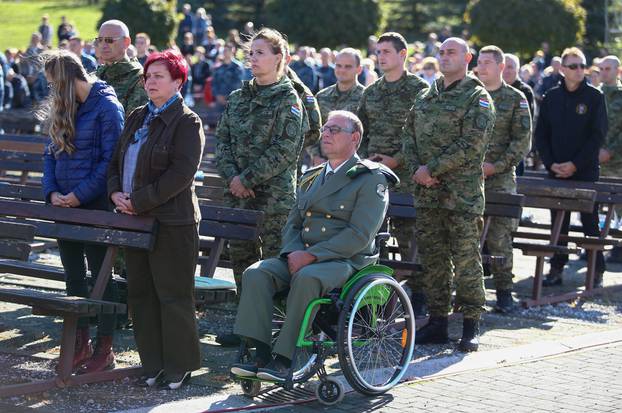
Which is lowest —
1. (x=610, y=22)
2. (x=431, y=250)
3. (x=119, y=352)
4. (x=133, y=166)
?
(x=119, y=352)

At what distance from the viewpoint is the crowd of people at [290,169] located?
7.34 meters

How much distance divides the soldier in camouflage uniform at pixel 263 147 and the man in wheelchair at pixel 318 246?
3.01 feet

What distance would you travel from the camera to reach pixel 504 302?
10.7 metres

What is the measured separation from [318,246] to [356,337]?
0.59m

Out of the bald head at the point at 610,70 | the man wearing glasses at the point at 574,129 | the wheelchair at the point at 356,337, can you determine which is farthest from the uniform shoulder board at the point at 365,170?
the bald head at the point at 610,70

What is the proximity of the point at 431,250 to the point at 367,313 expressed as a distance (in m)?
1.79

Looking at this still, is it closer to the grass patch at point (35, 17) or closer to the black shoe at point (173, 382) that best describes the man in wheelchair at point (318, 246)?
the black shoe at point (173, 382)

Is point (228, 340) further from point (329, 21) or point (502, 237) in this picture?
point (329, 21)

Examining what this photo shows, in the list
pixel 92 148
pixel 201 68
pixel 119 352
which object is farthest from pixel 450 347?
pixel 201 68

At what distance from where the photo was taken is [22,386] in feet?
23.1

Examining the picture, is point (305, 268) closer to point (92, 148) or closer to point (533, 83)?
point (92, 148)

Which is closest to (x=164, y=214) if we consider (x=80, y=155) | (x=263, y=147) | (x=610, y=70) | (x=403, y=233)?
(x=80, y=155)

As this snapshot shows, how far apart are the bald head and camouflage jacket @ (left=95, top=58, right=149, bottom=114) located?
A: 6691 mm

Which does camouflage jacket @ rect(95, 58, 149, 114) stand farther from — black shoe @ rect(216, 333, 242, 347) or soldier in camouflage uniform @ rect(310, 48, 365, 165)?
soldier in camouflage uniform @ rect(310, 48, 365, 165)
